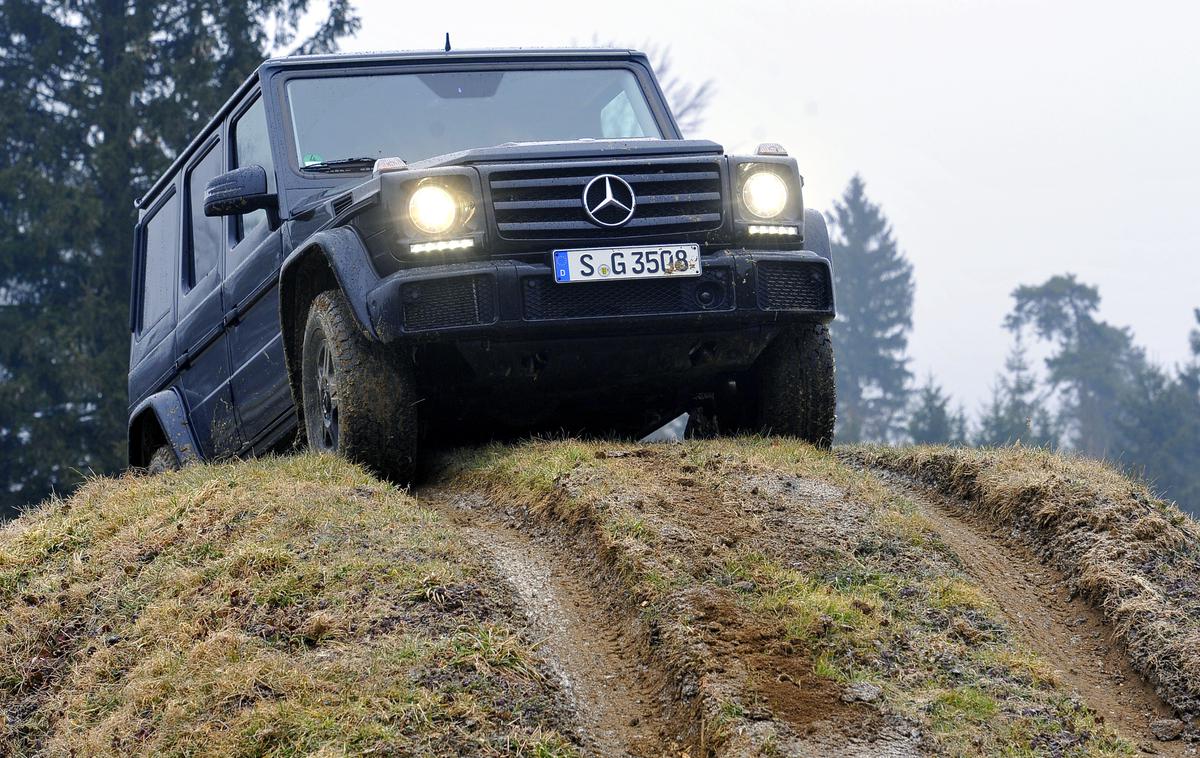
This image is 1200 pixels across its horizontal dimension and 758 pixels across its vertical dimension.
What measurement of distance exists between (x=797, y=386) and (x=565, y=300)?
1329mm

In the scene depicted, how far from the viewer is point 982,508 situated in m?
6.55

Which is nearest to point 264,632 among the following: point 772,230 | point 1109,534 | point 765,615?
point 765,615

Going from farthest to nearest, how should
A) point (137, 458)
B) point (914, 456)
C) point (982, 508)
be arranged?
1. point (137, 458)
2. point (914, 456)
3. point (982, 508)

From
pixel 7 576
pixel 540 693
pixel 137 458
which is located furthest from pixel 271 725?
pixel 137 458

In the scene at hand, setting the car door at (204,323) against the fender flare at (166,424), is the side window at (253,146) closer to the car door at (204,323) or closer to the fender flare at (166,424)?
the car door at (204,323)

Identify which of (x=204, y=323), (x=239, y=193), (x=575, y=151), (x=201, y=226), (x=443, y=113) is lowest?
(x=204, y=323)

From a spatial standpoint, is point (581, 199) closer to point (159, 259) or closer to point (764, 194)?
point (764, 194)

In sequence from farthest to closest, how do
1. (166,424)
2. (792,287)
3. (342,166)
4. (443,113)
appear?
(166,424) → (443,113) → (342,166) → (792,287)

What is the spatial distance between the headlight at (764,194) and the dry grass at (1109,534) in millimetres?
1539

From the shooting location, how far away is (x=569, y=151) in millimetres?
6238

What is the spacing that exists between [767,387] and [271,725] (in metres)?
3.26

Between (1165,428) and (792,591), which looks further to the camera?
(1165,428)

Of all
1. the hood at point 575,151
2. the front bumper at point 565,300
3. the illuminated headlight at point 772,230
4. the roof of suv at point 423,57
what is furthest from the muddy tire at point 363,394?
the illuminated headlight at point 772,230

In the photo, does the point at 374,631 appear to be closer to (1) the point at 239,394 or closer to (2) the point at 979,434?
(1) the point at 239,394
